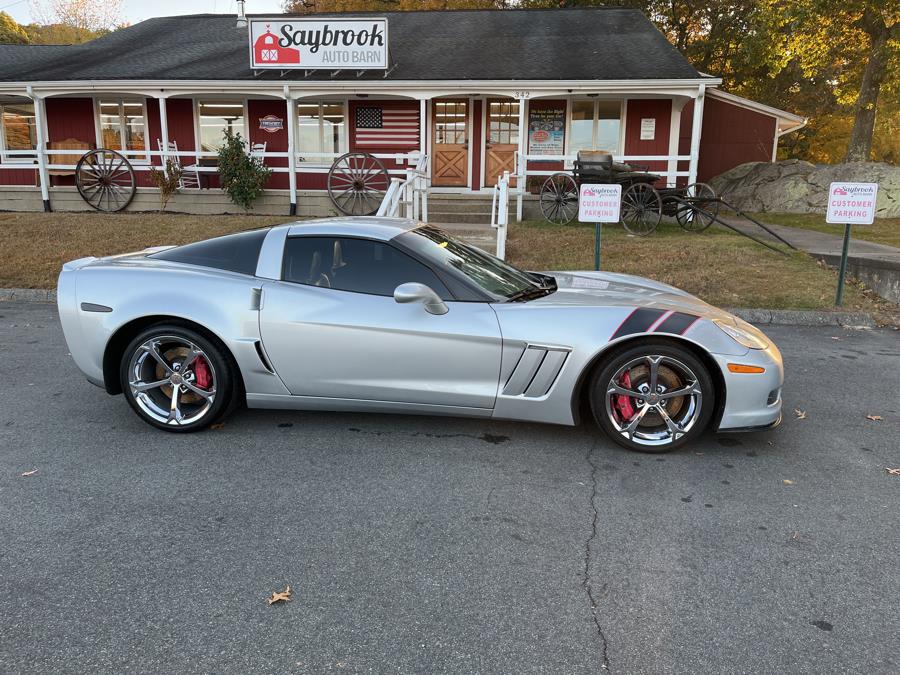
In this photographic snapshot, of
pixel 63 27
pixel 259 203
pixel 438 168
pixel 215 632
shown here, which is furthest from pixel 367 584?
pixel 63 27

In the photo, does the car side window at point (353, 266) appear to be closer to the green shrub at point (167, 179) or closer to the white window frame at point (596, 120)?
the green shrub at point (167, 179)

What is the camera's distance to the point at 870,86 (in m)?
21.1

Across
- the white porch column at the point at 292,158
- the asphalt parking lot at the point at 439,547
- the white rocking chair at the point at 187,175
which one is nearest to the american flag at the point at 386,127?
the white porch column at the point at 292,158

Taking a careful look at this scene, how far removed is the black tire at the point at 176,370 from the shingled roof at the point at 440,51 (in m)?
12.5

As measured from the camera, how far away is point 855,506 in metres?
3.36

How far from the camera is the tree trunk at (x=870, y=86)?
20047 millimetres

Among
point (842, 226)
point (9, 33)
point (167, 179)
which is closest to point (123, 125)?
point (167, 179)

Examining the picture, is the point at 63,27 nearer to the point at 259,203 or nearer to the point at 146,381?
the point at 259,203

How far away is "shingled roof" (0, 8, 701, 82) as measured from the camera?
51.3 feet

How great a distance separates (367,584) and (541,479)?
4.21ft

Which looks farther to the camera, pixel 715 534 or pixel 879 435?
pixel 879 435

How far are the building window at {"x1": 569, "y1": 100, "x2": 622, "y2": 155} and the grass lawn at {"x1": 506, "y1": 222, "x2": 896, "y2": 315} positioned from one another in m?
5.35

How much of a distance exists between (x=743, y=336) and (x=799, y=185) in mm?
16996

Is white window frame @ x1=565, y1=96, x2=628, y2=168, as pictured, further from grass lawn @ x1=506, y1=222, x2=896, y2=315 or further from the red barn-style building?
grass lawn @ x1=506, y1=222, x2=896, y2=315
